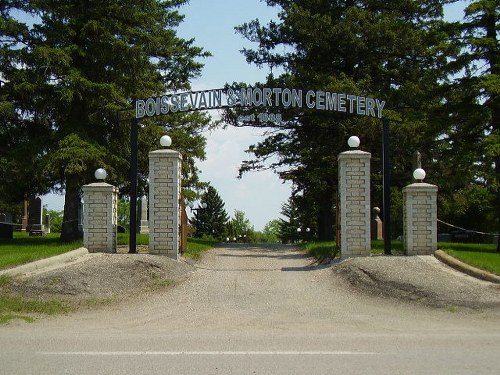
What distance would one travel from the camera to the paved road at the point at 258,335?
7.19 metres

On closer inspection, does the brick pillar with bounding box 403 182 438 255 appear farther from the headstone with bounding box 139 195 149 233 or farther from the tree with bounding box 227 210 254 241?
the tree with bounding box 227 210 254 241

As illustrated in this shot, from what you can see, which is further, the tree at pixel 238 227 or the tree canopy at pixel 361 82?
the tree at pixel 238 227

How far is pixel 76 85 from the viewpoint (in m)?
21.6

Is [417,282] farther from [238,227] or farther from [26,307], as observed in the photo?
[238,227]

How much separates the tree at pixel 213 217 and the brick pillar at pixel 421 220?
47567mm

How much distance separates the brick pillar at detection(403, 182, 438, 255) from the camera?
1570 centimetres

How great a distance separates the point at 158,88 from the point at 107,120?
289 centimetres

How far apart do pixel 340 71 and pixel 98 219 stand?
46.4ft

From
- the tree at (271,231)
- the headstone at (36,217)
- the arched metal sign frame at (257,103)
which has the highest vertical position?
the arched metal sign frame at (257,103)

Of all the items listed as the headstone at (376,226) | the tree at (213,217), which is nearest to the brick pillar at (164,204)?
the headstone at (376,226)

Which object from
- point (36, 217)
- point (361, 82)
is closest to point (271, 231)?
point (36, 217)

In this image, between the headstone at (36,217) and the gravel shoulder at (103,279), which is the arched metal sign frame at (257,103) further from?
the headstone at (36,217)

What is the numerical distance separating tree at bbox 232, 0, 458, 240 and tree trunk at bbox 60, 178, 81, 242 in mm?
7922

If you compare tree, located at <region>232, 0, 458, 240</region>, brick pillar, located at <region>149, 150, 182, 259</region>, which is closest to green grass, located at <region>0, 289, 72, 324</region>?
brick pillar, located at <region>149, 150, 182, 259</region>
